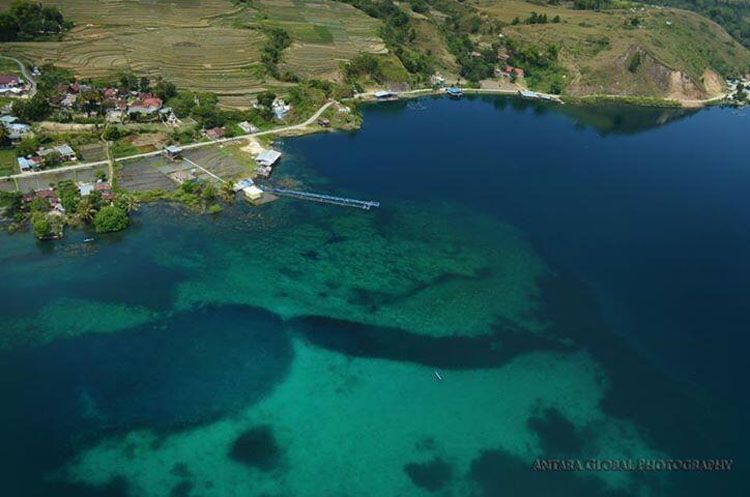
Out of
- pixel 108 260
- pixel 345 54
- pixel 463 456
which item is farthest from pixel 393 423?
pixel 345 54

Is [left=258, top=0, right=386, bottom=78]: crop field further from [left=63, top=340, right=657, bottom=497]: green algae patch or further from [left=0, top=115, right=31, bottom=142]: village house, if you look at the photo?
[left=63, top=340, right=657, bottom=497]: green algae patch

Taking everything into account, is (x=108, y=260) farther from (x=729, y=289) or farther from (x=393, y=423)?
(x=729, y=289)

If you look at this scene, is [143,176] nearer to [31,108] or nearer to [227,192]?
[227,192]

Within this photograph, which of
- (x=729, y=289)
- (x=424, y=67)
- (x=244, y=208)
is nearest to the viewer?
(x=729, y=289)

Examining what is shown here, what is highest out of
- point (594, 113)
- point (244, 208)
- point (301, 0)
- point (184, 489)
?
point (301, 0)

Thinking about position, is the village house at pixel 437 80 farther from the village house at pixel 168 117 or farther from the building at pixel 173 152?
the building at pixel 173 152

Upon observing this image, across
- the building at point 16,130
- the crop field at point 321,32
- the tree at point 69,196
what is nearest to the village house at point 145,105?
the building at point 16,130

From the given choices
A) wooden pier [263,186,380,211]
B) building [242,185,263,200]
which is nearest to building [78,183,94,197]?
building [242,185,263,200]
